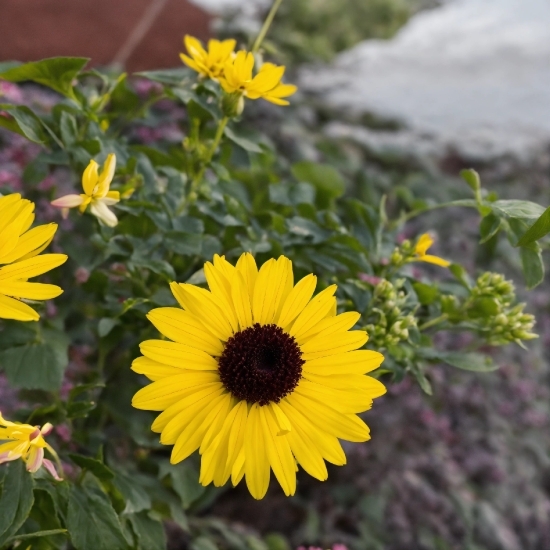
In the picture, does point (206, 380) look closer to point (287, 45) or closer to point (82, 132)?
point (82, 132)

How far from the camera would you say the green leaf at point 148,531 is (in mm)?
875

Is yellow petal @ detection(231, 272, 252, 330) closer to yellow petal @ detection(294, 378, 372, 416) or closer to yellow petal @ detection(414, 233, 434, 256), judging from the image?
yellow petal @ detection(294, 378, 372, 416)

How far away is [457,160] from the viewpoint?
262 centimetres

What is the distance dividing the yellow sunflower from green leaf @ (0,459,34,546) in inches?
6.5

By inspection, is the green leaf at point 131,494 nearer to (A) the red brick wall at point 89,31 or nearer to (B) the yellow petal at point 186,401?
(B) the yellow petal at point 186,401

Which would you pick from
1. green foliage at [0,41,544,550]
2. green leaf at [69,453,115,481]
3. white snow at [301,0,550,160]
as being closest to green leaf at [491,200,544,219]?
green foliage at [0,41,544,550]

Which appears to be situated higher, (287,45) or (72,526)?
(287,45)

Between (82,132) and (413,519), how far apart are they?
1121 millimetres

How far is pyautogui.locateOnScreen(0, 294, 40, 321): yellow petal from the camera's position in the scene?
2.18 feet

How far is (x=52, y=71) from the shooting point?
886mm

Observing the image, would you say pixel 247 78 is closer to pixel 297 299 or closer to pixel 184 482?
pixel 297 299

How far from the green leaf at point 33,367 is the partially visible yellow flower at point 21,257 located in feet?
0.60

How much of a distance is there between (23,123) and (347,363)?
0.51 meters

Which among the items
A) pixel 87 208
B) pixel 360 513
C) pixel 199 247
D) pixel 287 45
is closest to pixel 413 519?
pixel 360 513
